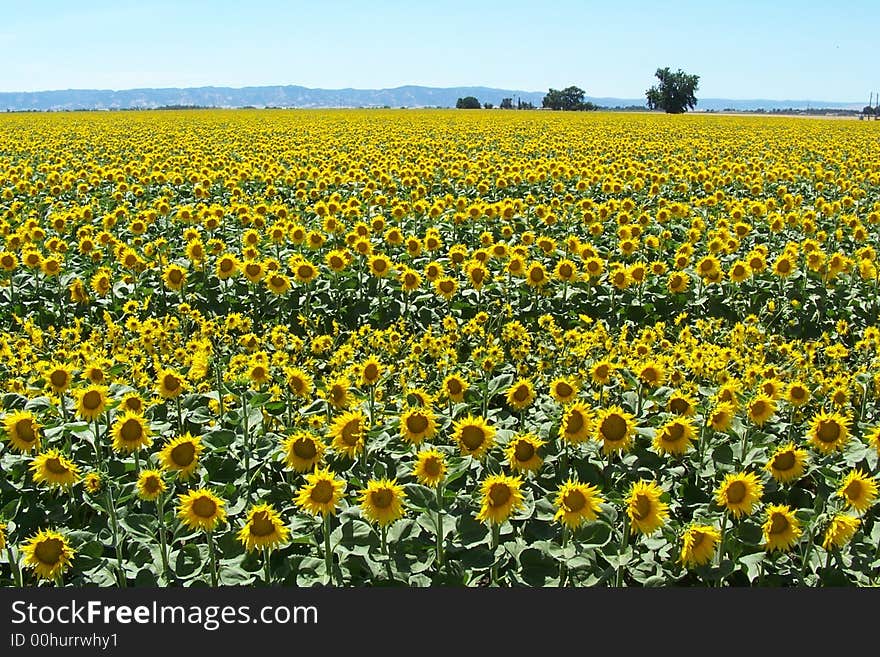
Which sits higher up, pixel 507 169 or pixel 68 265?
pixel 507 169

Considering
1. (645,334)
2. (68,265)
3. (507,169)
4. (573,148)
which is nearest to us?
(645,334)

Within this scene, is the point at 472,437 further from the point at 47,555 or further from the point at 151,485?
the point at 47,555

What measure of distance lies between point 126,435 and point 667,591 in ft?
10.6

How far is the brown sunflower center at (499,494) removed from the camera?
412 centimetres

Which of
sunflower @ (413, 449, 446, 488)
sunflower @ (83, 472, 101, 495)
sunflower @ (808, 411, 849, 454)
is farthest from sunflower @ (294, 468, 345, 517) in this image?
sunflower @ (808, 411, 849, 454)

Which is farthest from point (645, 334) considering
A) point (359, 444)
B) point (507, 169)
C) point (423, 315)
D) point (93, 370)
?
point (507, 169)

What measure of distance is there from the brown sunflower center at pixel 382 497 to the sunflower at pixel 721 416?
2.19 meters

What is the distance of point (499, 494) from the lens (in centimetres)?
413

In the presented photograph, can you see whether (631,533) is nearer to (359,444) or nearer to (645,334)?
(359,444)

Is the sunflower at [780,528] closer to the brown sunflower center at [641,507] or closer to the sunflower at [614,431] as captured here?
the brown sunflower center at [641,507]

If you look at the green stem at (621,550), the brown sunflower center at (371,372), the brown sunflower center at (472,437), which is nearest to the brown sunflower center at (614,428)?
the green stem at (621,550)

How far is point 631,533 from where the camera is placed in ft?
14.9

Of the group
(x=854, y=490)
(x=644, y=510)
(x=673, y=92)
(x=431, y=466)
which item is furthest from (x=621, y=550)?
(x=673, y=92)

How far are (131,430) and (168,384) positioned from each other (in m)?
0.81
